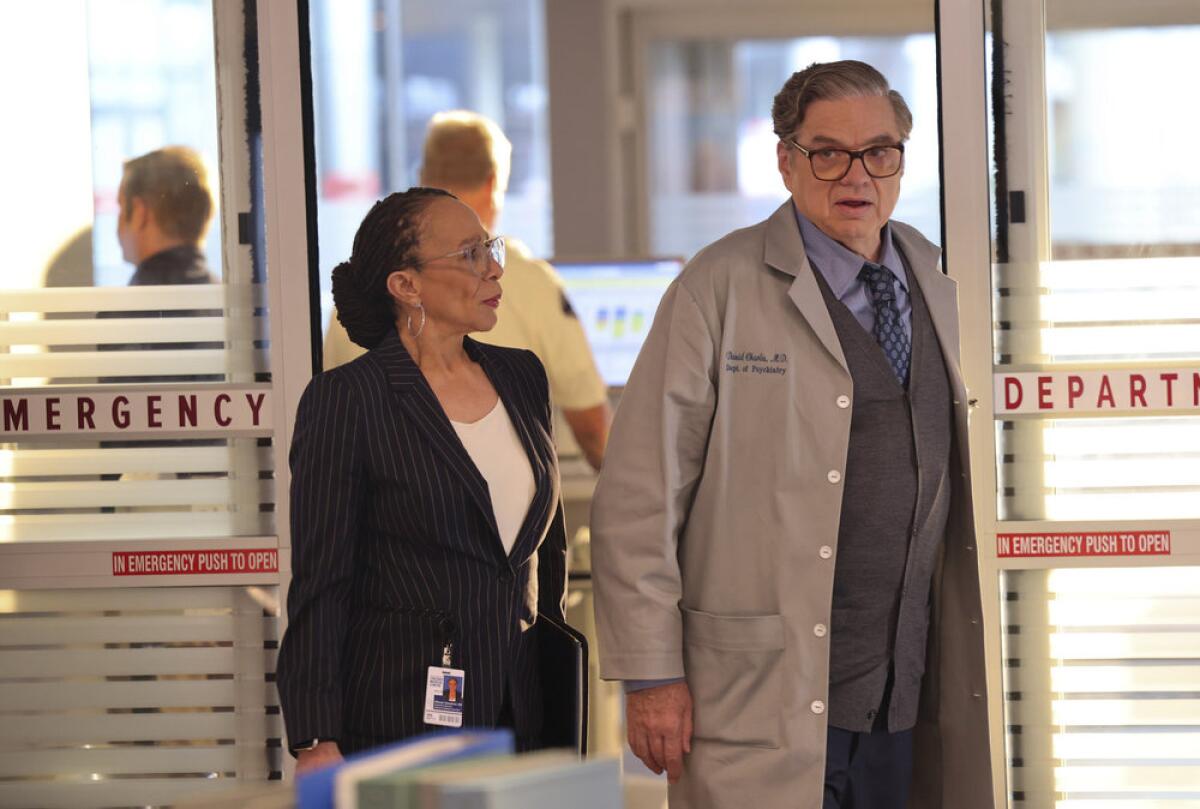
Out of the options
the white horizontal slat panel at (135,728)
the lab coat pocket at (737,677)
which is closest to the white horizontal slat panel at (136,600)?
the white horizontal slat panel at (135,728)

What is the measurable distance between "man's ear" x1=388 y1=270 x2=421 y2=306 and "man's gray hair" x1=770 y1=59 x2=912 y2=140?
663 millimetres

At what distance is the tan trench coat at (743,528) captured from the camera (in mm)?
2365

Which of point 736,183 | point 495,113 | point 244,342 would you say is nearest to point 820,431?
point 244,342

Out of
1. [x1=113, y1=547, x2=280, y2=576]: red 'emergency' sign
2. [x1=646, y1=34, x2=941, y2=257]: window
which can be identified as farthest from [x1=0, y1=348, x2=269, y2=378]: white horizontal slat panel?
[x1=646, y1=34, x2=941, y2=257]: window

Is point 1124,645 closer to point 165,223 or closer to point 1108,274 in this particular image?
point 1108,274

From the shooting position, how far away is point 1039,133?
3197 mm

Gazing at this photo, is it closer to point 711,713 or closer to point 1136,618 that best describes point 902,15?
point 1136,618

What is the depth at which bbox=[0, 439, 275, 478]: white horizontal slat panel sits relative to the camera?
336 cm

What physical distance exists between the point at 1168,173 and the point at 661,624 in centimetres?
160

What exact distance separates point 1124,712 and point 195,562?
6.74 feet

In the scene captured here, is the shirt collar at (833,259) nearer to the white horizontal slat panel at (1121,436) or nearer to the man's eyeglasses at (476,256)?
the man's eyeglasses at (476,256)

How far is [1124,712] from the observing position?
10.6 feet

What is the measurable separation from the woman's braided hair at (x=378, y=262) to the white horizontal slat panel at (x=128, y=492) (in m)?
0.95

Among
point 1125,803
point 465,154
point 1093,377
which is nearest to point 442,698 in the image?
point 1093,377
